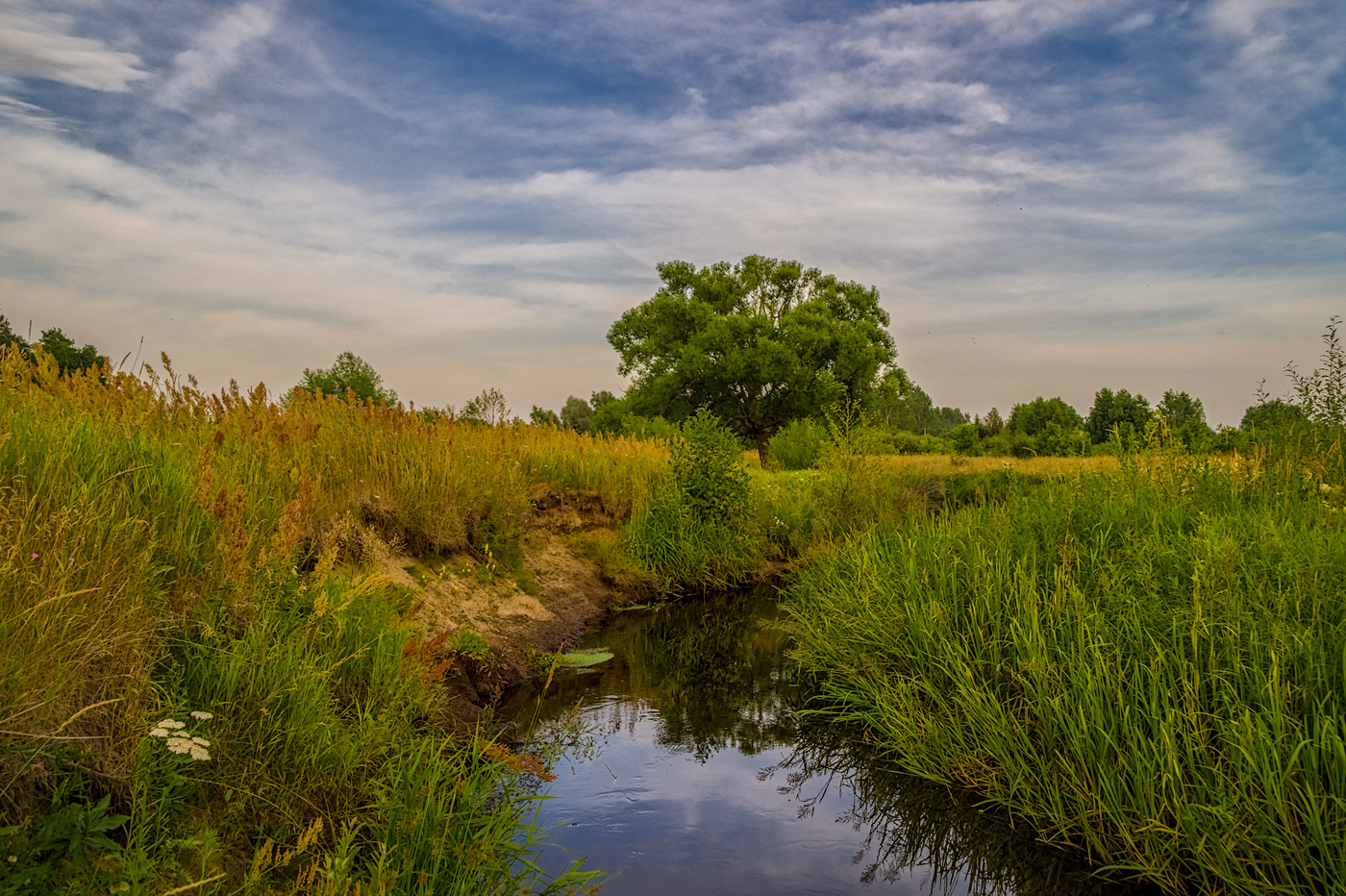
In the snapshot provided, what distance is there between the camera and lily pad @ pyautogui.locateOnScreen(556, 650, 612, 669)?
24.9 ft

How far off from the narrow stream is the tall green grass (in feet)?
0.86

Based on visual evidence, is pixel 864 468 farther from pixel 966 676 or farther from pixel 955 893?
pixel 955 893

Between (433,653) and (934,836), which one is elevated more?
(433,653)

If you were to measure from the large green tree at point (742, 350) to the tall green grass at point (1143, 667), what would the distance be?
2876 centimetres

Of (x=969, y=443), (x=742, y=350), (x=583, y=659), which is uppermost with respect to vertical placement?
(x=742, y=350)

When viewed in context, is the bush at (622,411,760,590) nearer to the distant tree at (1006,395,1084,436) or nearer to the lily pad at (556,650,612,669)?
the lily pad at (556,650,612,669)

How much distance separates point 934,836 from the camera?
470cm

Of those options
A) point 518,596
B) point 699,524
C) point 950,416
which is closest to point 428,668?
point 518,596

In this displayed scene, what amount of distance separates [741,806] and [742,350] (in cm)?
3401

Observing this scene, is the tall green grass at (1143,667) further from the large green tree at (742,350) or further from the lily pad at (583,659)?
the large green tree at (742,350)

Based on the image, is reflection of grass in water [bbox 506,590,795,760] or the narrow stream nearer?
the narrow stream

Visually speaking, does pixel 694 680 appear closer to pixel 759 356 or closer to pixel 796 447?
pixel 796 447

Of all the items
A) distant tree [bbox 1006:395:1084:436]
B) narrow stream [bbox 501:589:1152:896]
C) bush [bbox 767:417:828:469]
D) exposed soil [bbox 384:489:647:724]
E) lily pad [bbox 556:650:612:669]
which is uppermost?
distant tree [bbox 1006:395:1084:436]

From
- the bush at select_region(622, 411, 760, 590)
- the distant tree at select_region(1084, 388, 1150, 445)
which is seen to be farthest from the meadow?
the distant tree at select_region(1084, 388, 1150, 445)
